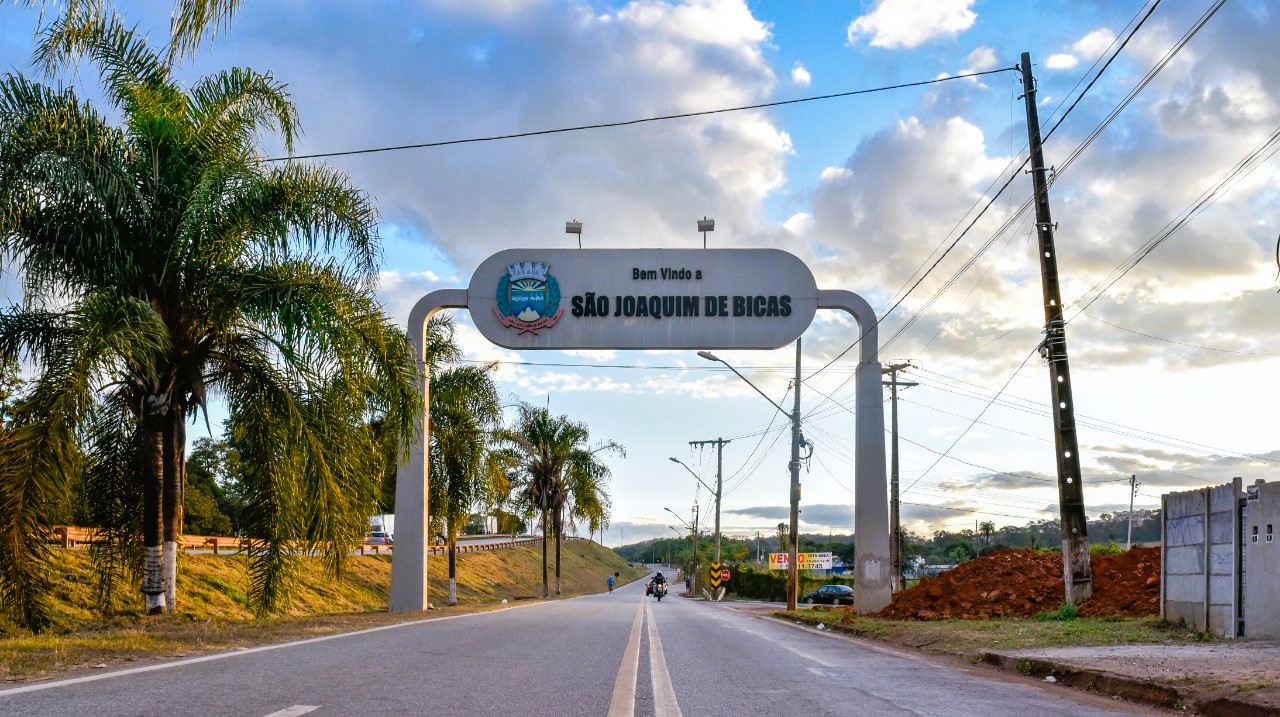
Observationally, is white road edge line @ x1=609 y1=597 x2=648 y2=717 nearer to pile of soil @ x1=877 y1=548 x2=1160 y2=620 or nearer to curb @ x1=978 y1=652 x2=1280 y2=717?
curb @ x1=978 y1=652 x2=1280 y2=717

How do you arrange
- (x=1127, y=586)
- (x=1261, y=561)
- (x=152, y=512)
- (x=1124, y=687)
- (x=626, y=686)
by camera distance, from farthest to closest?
(x=1127, y=586) → (x=152, y=512) → (x=1261, y=561) → (x=1124, y=687) → (x=626, y=686)

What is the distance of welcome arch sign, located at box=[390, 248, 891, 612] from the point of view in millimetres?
24766

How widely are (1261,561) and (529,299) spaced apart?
644 inches

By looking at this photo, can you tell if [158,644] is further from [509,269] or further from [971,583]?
[971,583]

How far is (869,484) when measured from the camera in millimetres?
24344

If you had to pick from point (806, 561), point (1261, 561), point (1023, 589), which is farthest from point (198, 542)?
point (806, 561)

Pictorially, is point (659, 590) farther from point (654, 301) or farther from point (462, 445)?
point (654, 301)

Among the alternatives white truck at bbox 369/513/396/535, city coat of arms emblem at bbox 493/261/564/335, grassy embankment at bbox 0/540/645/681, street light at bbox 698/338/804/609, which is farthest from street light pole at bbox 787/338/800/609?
white truck at bbox 369/513/396/535

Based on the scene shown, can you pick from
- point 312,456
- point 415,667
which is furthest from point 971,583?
point 415,667

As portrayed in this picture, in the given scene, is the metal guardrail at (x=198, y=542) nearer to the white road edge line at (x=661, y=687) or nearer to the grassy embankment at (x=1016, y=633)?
the white road edge line at (x=661, y=687)

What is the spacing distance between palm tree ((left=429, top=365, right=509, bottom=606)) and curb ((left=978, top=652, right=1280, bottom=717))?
2198 cm

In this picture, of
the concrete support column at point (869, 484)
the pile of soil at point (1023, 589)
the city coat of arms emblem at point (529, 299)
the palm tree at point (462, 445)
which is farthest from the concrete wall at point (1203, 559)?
the palm tree at point (462, 445)

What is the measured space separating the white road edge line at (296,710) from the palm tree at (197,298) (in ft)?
27.0

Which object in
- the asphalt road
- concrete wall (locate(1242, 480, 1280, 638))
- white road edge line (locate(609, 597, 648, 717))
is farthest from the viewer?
concrete wall (locate(1242, 480, 1280, 638))
